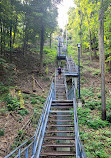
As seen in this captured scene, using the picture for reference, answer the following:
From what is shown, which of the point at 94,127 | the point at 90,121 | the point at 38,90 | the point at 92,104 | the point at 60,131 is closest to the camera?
the point at 60,131

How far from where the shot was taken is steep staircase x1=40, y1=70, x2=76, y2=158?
5363 millimetres

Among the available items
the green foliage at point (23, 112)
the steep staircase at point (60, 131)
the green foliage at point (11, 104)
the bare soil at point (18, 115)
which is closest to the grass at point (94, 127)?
the steep staircase at point (60, 131)

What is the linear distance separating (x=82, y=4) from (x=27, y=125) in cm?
2383

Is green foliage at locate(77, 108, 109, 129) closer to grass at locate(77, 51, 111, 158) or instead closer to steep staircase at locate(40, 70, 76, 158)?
grass at locate(77, 51, 111, 158)

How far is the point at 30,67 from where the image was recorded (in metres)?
19.2

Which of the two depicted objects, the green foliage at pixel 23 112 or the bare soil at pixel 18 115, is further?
the green foliage at pixel 23 112

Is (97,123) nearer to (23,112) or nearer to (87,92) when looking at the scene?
(23,112)

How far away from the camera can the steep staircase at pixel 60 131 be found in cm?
536

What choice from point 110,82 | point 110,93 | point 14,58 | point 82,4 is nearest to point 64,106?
point 110,93

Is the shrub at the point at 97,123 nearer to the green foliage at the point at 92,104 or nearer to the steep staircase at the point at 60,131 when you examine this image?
Result: the steep staircase at the point at 60,131

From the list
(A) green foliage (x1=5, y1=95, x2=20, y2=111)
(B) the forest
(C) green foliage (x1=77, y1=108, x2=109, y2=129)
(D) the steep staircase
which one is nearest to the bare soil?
(B) the forest

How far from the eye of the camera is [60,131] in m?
5.88

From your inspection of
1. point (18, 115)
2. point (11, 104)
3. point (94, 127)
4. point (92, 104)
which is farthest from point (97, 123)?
point (11, 104)

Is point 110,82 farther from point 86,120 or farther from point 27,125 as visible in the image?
point 27,125
